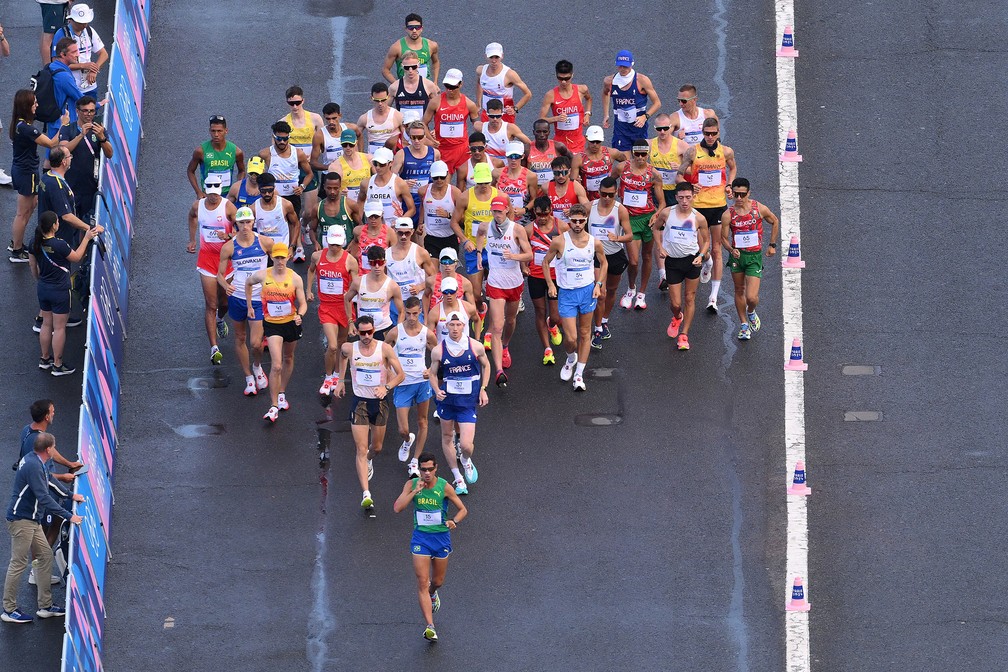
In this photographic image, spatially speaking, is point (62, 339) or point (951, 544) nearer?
point (951, 544)

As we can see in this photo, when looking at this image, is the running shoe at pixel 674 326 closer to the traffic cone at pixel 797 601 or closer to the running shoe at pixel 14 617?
the traffic cone at pixel 797 601

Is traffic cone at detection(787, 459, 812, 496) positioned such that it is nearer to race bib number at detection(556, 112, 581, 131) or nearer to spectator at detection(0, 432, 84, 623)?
race bib number at detection(556, 112, 581, 131)

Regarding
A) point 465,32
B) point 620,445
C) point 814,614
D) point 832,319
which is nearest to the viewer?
point 814,614

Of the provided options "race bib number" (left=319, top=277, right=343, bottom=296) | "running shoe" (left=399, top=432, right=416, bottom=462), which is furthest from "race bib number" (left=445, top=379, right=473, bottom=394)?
"race bib number" (left=319, top=277, right=343, bottom=296)

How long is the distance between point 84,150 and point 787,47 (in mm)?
9757

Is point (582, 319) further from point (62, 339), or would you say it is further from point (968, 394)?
point (62, 339)

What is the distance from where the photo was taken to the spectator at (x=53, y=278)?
2034cm

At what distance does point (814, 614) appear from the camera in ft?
60.0

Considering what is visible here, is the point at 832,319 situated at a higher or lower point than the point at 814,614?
higher

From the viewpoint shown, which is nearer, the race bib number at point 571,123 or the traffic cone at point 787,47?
the race bib number at point 571,123

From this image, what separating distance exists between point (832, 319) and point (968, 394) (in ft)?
6.16

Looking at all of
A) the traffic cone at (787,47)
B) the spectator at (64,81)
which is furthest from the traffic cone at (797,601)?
the spectator at (64,81)

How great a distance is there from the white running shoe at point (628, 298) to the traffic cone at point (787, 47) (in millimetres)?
5228

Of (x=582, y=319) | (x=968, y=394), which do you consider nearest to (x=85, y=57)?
(x=582, y=319)
